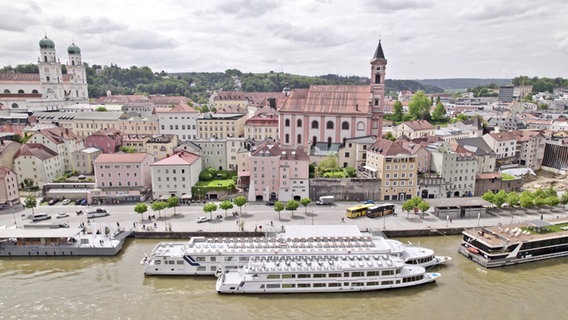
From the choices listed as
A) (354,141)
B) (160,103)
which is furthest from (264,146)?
(160,103)

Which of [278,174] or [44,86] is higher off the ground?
[44,86]

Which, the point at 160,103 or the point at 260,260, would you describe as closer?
the point at 260,260

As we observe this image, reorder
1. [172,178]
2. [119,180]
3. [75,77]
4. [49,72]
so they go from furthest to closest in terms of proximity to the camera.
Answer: [75,77] < [49,72] < [119,180] < [172,178]

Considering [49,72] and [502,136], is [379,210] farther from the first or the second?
[49,72]

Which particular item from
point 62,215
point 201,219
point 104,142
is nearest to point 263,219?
point 201,219

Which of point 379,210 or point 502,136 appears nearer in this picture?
point 379,210

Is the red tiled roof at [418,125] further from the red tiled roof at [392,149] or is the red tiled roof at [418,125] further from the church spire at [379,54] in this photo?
the red tiled roof at [392,149]

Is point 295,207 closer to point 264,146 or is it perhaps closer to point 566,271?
point 264,146
